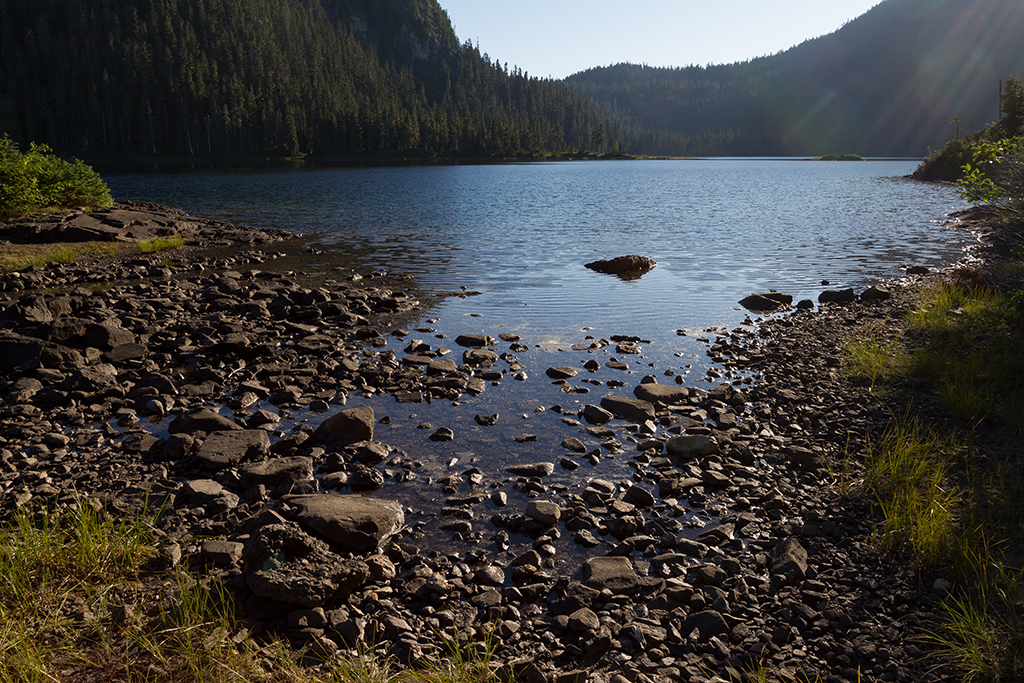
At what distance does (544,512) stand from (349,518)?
2.53 m

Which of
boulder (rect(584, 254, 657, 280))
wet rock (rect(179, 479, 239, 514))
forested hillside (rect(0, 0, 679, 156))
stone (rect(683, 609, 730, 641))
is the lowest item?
stone (rect(683, 609, 730, 641))

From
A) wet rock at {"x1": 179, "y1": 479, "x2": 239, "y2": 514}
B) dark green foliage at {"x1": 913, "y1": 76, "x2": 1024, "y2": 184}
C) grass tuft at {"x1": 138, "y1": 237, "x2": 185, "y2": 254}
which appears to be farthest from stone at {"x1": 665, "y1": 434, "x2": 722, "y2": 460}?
dark green foliage at {"x1": 913, "y1": 76, "x2": 1024, "y2": 184}

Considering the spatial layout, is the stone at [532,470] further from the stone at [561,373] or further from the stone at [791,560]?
the stone at [561,373]

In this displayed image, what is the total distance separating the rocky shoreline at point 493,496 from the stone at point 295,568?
0.03 metres

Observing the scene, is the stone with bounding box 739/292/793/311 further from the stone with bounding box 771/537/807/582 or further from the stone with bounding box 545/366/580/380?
the stone with bounding box 771/537/807/582

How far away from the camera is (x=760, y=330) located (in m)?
17.3

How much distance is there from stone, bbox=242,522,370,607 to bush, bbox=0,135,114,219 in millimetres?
34050

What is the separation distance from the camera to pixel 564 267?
28594 mm

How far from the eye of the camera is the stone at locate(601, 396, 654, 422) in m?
11.2

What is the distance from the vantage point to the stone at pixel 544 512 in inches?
310

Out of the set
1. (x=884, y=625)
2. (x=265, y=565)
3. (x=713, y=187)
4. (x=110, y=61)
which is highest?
(x=110, y=61)

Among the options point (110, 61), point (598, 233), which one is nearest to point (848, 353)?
point (598, 233)

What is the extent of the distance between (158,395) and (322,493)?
578 cm

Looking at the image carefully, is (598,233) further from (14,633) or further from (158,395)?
(14,633)
